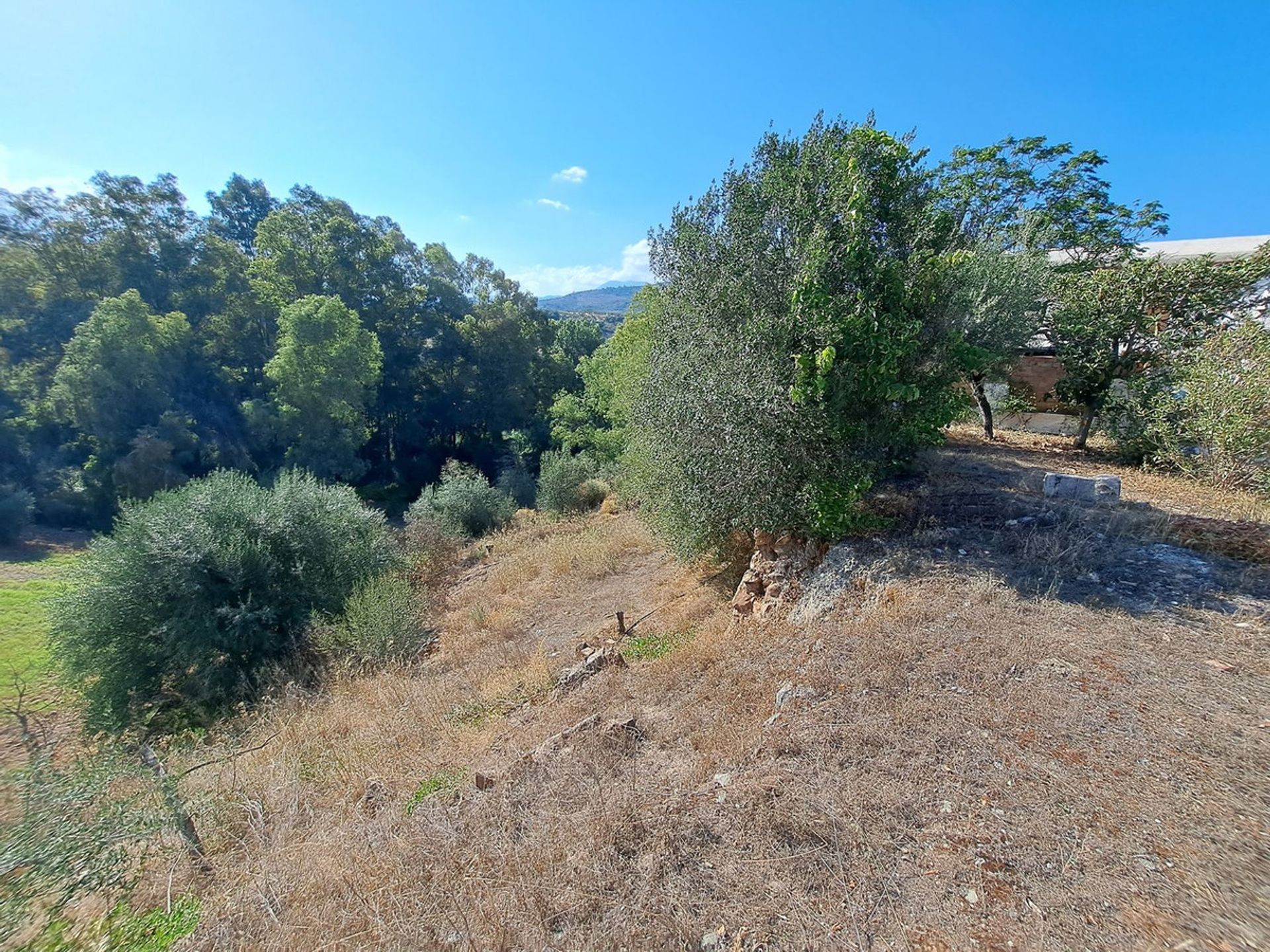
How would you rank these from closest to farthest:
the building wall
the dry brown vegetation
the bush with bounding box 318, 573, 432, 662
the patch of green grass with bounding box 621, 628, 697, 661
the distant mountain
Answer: the dry brown vegetation < the patch of green grass with bounding box 621, 628, 697, 661 < the bush with bounding box 318, 573, 432, 662 < the building wall < the distant mountain

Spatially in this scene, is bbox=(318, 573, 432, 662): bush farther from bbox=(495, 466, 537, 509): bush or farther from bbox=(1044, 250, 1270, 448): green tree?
bbox=(1044, 250, 1270, 448): green tree

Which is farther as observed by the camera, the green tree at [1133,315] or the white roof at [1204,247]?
the white roof at [1204,247]

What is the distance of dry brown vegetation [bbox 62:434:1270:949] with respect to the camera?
2.13m

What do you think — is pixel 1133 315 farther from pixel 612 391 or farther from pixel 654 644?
pixel 612 391

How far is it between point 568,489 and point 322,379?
11111 mm

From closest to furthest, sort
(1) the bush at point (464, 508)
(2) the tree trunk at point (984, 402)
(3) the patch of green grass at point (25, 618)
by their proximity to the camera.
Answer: (3) the patch of green grass at point (25, 618), (2) the tree trunk at point (984, 402), (1) the bush at point (464, 508)

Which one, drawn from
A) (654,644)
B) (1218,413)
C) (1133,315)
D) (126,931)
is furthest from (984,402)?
(126,931)

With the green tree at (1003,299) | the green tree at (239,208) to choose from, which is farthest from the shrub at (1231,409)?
the green tree at (239,208)

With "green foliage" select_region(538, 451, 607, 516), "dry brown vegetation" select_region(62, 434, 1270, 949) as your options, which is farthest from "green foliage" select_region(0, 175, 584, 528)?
"dry brown vegetation" select_region(62, 434, 1270, 949)

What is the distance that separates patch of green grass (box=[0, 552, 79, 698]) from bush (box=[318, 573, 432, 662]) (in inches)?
153

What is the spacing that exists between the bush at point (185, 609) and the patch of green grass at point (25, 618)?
3.07 feet

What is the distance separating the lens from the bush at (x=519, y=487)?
1966 cm

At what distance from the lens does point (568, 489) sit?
16.3 metres

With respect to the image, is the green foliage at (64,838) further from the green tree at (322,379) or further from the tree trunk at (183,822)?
the green tree at (322,379)
